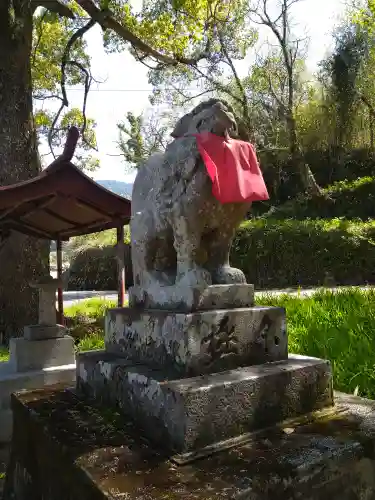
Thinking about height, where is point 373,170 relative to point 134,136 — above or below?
below

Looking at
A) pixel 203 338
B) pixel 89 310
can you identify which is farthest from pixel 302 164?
pixel 203 338

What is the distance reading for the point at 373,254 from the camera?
35.2ft

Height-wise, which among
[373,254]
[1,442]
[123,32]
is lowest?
[1,442]

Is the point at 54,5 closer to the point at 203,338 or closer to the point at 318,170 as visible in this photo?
the point at 203,338

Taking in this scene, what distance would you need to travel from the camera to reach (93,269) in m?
16.3

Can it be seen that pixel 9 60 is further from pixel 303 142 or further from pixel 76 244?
pixel 303 142

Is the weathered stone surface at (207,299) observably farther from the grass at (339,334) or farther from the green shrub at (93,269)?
the green shrub at (93,269)

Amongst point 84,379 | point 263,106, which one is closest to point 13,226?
point 84,379

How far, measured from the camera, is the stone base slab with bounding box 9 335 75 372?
14.1ft

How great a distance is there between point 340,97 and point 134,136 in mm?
12448

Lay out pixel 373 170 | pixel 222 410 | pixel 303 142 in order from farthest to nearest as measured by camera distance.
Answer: pixel 303 142
pixel 373 170
pixel 222 410

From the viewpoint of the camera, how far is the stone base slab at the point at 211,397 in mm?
1712

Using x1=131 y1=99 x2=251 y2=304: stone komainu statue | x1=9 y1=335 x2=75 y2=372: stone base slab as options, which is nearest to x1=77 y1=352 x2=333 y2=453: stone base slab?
x1=131 y1=99 x2=251 y2=304: stone komainu statue

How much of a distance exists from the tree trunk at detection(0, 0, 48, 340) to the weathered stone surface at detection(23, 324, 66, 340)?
2780 mm
